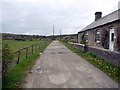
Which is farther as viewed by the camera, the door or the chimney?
the chimney

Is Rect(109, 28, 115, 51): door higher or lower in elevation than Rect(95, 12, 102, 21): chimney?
lower

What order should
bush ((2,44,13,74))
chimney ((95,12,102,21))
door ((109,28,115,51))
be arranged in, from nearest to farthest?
bush ((2,44,13,74)) → door ((109,28,115,51)) → chimney ((95,12,102,21))

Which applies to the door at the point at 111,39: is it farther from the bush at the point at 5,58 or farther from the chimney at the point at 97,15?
the chimney at the point at 97,15

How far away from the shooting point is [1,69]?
7898 mm

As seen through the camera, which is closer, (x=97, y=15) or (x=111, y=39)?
(x=111, y=39)

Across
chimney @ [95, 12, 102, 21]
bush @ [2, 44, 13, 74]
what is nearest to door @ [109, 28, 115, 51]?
bush @ [2, 44, 13, 74]

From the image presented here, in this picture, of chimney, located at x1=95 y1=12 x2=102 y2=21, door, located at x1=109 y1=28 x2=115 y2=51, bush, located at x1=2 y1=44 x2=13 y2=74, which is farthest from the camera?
chimney, located at x1=95 y1=12 x2=102 y2=21

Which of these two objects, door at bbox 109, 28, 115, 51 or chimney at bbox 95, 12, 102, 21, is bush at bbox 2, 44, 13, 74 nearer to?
door at bbox 109, 28, 115, 51

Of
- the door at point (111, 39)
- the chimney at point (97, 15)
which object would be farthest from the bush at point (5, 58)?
the chimney at point (97, 15)

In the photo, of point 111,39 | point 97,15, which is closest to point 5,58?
point 111,39

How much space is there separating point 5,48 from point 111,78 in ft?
14.4

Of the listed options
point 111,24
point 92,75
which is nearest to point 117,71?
point 92,75

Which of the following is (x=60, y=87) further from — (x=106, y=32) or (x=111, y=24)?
(x=106, y=32)

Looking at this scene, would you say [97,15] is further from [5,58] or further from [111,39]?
[5,58]
